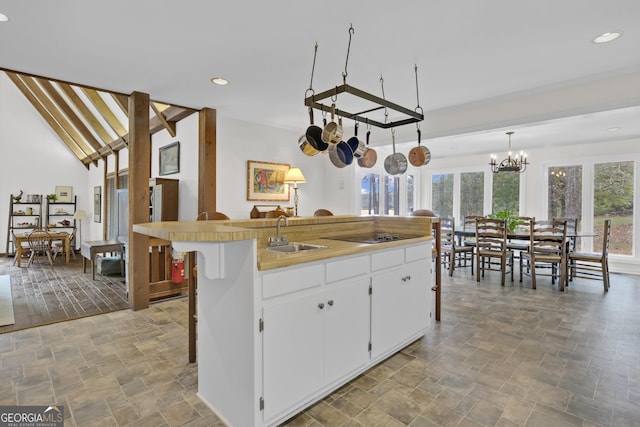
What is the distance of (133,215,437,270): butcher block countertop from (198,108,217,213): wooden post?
2.22 meters

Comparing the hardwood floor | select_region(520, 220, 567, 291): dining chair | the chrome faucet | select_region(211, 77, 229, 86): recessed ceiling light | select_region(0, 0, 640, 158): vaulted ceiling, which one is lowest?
the hardwood floor

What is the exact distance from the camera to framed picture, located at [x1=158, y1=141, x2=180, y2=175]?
535 cm

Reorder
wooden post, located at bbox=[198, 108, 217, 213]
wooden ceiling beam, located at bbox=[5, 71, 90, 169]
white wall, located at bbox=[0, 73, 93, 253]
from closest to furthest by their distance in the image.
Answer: wooden post, located at bbox=[198, 108, 217, 213] < wooden ceiling beam, located at bbox=[5, 71, 90, 169] < white wall, located at bbox=[0, 73, 93, 253]

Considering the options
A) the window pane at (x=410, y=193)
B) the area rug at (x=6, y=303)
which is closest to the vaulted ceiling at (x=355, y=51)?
the area rug at (x=6, y=303)

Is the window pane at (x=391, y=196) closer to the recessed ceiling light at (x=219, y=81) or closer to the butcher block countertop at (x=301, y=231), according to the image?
the butcher block countertop at (x=301, y=231)

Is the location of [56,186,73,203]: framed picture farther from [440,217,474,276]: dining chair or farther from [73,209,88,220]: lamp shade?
[440,217,474,276]: dining chair

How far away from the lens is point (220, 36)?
8.82 ft

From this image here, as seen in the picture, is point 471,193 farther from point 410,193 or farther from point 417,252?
point 417,252

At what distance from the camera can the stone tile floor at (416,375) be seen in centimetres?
194

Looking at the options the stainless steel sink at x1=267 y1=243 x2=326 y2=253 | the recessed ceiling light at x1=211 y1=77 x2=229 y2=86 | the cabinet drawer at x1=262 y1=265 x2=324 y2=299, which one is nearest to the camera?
the cabinet drawer at x1=262 y1=265 x2=324 y2=299

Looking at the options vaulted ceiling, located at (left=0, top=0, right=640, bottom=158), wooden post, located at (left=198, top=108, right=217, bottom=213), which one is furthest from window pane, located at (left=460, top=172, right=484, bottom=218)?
wooden post, located at (left=198, top=108, right=217, bottom=213)

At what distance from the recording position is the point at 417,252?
Result: 2.89 meters

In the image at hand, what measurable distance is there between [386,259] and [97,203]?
28.5 feet

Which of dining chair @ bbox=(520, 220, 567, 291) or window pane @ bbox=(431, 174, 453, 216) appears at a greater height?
window pane @ bbox=(431, 174, 453, 216)
